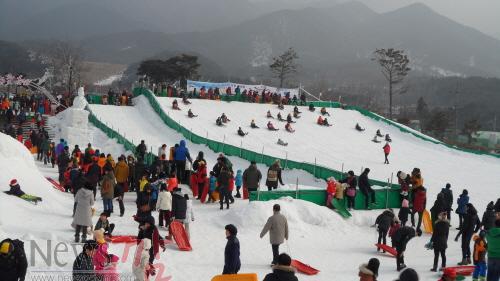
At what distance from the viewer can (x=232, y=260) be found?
799cm

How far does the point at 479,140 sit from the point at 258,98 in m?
51.3

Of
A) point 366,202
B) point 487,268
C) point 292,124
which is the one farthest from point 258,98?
point 487,268

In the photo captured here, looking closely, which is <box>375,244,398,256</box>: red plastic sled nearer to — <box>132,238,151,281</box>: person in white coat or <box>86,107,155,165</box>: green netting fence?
<box>132,238,151,281</box>: person in white coat

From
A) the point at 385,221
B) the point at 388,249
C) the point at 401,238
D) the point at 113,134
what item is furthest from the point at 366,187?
the point at 113,134

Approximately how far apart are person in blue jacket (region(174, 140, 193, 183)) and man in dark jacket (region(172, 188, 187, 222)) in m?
6.40

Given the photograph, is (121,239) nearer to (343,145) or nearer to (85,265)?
(85,265)

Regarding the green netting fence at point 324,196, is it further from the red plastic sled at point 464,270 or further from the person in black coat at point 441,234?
the red plastic sled at point 464,270

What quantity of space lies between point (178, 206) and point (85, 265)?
4.75 m

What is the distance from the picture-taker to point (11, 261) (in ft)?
20.2

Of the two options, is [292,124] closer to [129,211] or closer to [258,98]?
[258,98]

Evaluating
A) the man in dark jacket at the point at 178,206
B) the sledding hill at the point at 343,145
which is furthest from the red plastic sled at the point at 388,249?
the sledding hill at the point at 343,145

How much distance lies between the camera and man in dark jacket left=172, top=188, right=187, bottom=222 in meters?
11.2

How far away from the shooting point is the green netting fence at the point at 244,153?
68.2 feet

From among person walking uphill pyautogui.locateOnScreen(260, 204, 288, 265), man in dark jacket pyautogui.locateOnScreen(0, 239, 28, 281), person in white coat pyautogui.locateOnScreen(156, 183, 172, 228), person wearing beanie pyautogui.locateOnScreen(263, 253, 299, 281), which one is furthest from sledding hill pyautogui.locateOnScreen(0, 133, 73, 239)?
person wearing beanie pyautogui.locateOnScreen(263, 253, 299, 281)
